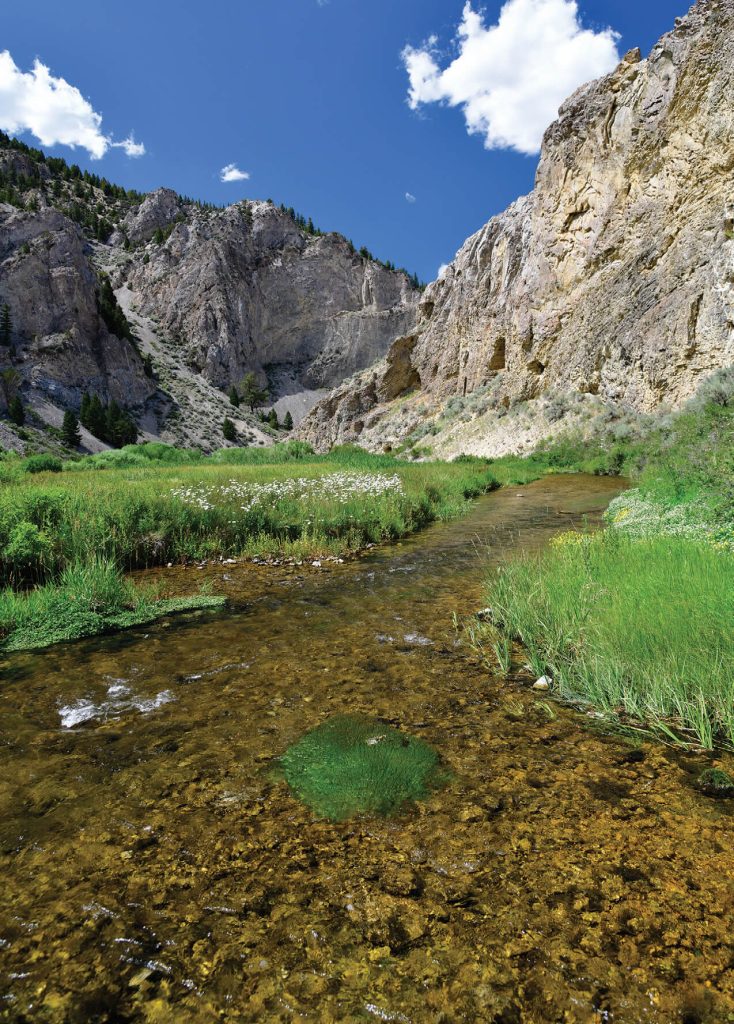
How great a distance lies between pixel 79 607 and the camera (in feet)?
23.7

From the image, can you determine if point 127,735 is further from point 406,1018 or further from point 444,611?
point 444,611

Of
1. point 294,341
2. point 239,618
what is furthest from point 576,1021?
point 294,341

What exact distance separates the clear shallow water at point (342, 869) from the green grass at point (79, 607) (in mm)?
1369

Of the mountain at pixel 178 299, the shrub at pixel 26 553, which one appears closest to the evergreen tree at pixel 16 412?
the mountain at pixel 178 299

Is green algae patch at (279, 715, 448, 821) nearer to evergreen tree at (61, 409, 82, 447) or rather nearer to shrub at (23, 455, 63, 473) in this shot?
shrub at (23, 455, 63, 473)

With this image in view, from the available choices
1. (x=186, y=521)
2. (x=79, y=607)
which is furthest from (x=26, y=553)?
(x=186, y=521)

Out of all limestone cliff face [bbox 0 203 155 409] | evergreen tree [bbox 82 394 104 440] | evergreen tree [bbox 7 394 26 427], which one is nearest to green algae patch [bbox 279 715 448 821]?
evergreen tree [bbox 7 394 26 427]

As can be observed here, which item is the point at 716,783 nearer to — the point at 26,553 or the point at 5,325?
the point at 26,553

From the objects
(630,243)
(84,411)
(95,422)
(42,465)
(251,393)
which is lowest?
(42,465)

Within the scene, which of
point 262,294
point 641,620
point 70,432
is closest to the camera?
point 641,620

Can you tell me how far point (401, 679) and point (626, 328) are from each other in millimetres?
35886

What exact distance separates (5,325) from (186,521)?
3804 inches

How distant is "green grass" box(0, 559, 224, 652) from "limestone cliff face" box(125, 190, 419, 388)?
13062 centimetres

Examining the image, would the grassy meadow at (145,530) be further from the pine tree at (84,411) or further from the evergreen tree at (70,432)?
the pine tree at (84,411)
